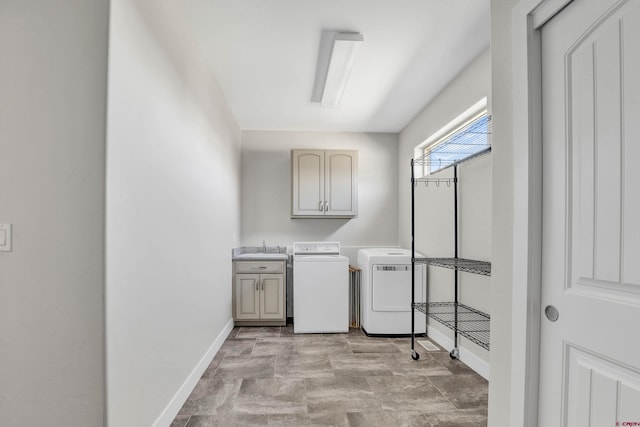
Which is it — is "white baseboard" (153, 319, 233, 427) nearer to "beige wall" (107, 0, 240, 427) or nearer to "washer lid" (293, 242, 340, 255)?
"beige wall" (107, 0, 240, 427)

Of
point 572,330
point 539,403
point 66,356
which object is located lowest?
Answer: point 539,403

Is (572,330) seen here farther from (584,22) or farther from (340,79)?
(340,79)

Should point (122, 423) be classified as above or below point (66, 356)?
below

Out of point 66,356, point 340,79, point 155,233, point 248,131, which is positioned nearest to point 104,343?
point 66,356

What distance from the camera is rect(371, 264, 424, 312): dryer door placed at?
368cm

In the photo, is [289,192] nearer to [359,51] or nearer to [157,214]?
[359,51]

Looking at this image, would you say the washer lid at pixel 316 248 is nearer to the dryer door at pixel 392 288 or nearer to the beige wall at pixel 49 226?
the dryer door at pixel 392 288

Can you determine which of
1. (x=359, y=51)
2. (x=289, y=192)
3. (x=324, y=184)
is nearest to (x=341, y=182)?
(x=324, y=184)

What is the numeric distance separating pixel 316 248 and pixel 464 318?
6.17ft

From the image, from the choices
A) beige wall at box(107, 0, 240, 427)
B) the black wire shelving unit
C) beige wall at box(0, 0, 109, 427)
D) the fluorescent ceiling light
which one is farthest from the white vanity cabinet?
beige wall at box(0, 0, 109, 427)

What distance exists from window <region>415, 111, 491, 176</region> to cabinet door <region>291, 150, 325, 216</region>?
131cm

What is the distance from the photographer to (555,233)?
46.5 inches

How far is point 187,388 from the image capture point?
7.55ft

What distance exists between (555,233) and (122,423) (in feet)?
6.00
